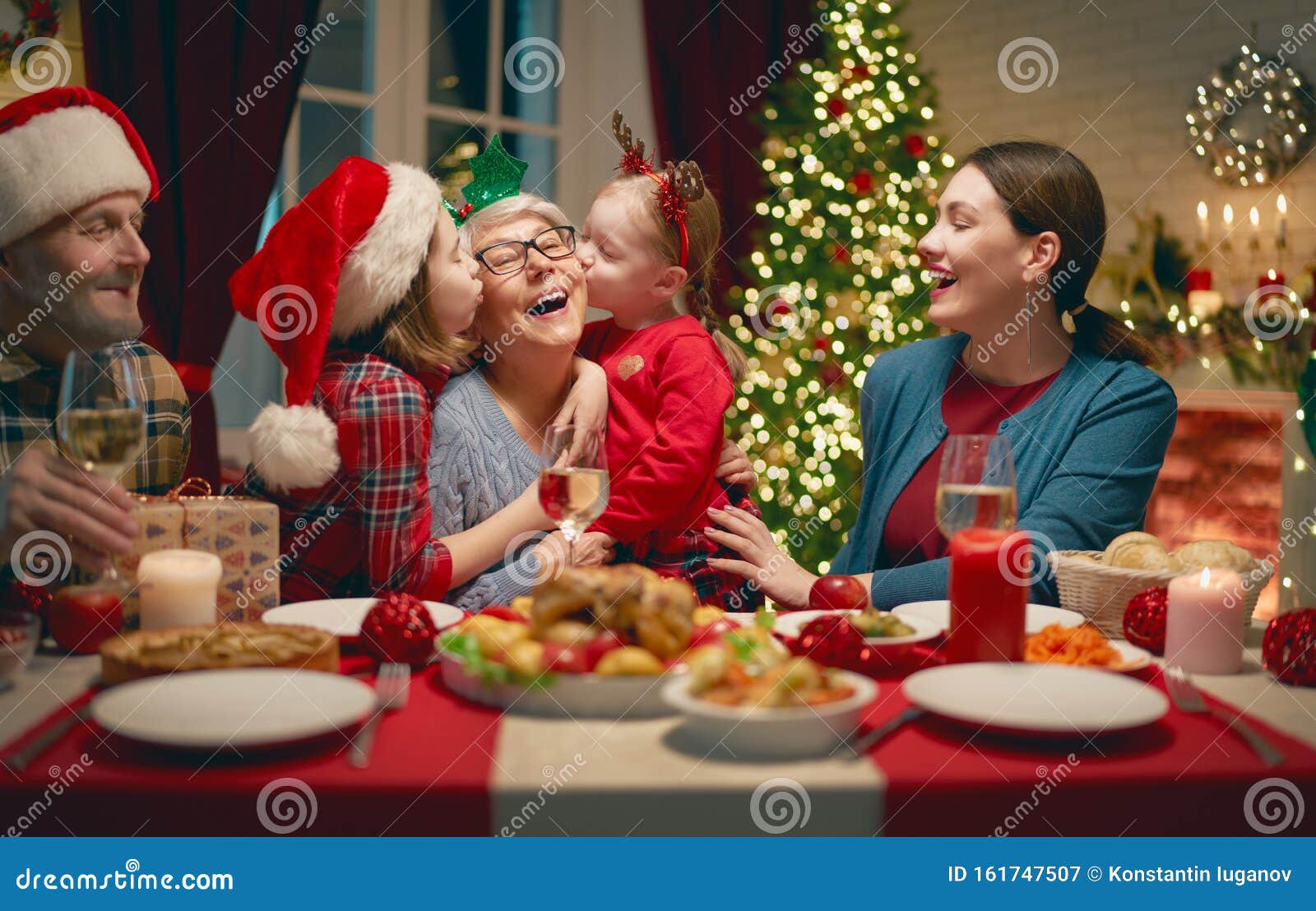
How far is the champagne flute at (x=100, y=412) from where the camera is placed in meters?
1.34

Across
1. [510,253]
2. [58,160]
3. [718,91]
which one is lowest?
[510,253]

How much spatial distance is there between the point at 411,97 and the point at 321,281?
3390 mm

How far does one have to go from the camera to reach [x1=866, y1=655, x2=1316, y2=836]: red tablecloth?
106 centimetres

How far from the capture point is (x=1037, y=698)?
3.95ft

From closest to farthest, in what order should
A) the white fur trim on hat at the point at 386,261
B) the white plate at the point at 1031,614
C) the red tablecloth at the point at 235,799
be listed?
the red tablecloth at the point at 235,799
the white plate at the point at 1031,614
the white fur trim on hat at the point at 386,261

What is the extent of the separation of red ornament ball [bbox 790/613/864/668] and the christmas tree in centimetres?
318

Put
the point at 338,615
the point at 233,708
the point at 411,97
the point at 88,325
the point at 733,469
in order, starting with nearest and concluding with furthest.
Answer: the point at 233,708
the point at 338,615
the point at 88,325
the point at 733,469
the point at 411,97

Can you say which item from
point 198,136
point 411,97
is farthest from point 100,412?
point 411,97

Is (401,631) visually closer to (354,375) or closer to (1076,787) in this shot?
(354,375)

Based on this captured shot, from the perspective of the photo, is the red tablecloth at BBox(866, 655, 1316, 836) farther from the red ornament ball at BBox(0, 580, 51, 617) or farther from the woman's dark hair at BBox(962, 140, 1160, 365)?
the woman's dark hair at BBox(962, 140, 1160, 365)

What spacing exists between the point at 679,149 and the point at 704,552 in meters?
3.62

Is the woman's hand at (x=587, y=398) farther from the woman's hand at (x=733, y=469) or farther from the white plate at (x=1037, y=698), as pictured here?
the white plate at (x=1037, y=698)

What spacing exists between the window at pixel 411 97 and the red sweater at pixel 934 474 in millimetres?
2560

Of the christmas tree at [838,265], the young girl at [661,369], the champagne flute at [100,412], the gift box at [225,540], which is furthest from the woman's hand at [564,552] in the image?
the christmas tree at [838,265]
